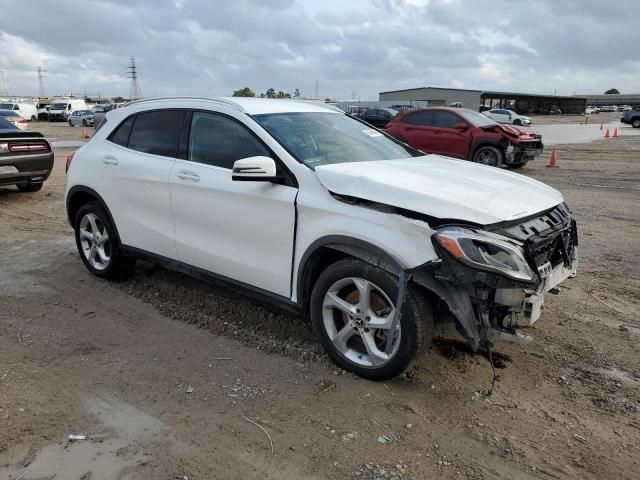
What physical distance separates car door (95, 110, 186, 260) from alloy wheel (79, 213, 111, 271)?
0.36m

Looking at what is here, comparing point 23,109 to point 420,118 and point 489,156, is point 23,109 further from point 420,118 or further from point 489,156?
point 489,156

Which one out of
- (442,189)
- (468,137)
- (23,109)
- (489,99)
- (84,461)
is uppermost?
(489,99)

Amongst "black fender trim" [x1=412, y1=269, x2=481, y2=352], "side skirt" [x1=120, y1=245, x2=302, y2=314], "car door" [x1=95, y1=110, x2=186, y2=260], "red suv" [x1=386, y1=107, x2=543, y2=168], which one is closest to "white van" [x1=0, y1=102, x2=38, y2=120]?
"red suv" [x1=386, y1=107, x2=543, y2=168]

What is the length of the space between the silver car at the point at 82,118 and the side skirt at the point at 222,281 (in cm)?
3997

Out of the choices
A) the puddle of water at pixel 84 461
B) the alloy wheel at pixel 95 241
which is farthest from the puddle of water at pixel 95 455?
the alloy wheel at pixel 95 241

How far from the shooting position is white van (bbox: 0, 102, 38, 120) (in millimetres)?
45875

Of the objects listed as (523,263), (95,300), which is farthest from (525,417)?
(95,300)

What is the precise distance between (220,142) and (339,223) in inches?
54.3

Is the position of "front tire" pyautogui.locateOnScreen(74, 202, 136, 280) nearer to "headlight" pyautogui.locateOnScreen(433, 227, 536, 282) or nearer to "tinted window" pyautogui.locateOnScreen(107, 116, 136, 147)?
"tinted window" pyautogui.locateOnScreen(107, 116, 136, 147)

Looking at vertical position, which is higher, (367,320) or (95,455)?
(367,320)

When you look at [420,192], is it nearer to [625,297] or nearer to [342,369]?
[342,369]

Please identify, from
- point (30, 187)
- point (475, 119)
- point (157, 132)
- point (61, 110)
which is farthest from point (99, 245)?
point (61, 110)

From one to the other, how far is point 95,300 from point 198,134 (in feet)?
6.20

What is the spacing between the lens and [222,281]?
4078 millimetres
